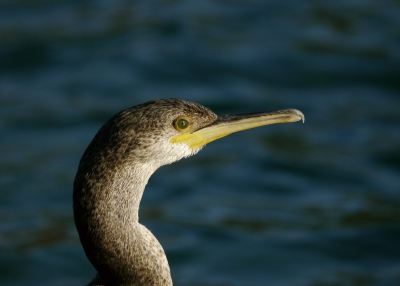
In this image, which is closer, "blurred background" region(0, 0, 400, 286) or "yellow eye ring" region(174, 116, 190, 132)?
"yellow eye ring" region(174, 116, 190, 132)

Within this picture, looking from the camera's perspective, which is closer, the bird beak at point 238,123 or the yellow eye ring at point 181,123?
the yellow eye ring at point 181,123

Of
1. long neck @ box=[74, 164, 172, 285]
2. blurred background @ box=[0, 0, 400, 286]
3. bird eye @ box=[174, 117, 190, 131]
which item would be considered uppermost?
blurred background @ box=[0, 0, 400, 286]

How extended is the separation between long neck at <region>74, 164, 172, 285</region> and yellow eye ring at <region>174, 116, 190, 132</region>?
0.41 meters

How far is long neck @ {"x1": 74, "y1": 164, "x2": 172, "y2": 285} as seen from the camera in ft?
18.5

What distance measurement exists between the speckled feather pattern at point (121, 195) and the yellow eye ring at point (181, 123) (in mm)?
115

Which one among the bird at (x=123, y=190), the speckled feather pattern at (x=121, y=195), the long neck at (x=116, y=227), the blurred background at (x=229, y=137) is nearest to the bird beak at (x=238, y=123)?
the bird at (x=123, y=190)

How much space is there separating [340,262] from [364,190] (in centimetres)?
144

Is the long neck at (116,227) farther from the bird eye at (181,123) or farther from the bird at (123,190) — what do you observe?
the bird eye at (181,123)

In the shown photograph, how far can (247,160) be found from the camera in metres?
11.6

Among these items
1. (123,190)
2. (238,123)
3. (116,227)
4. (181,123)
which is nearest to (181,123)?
(181,123)

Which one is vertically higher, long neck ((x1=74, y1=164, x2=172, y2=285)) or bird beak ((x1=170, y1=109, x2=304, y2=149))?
bird beak ((x1=170, y1=109, x2=304, y2=149))

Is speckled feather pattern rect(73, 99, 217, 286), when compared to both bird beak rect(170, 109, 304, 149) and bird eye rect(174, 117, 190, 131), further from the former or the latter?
bird beak rect(170, 109, 304, 149)

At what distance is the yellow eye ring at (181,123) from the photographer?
20.4 ft

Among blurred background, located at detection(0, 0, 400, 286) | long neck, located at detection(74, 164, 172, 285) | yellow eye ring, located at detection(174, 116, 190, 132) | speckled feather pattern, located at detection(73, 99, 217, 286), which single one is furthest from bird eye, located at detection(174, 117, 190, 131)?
blurred background, located at detection(0, 0, 400, 286)
